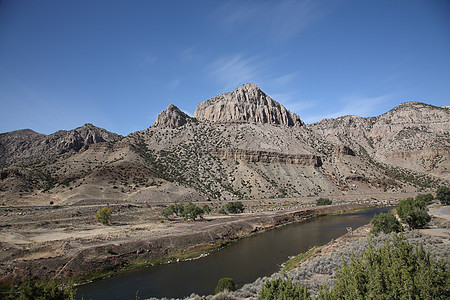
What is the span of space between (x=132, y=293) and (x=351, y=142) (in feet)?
544

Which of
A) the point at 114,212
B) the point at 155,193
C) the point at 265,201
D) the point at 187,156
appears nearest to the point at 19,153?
the point at 187,156

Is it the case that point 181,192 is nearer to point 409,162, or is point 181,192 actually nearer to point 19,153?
point 19,153

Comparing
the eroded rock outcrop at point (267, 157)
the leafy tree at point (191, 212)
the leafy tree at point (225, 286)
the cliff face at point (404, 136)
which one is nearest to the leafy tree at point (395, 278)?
the leafy tree at point (225, 286)

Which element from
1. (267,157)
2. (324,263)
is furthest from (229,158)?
(324,263)

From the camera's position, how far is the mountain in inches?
2817

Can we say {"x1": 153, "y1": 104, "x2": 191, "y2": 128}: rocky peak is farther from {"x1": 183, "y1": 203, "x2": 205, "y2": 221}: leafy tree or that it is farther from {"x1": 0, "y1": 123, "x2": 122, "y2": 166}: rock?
{"x1": 183, "y1": 203, "x2": 205, "y2": 221}: leafy tree

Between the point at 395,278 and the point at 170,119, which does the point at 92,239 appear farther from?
the point at 170,119

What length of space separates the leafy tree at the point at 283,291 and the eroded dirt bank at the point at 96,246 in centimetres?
2252

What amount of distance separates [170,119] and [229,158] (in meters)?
41.1

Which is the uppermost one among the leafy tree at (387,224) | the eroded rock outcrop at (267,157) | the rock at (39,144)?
the rock at (39,144)

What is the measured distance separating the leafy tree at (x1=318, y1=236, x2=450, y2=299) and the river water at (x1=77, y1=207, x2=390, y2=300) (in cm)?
1356

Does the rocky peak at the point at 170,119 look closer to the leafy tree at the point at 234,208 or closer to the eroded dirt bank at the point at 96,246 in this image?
the leafy tree at the point at 234,208

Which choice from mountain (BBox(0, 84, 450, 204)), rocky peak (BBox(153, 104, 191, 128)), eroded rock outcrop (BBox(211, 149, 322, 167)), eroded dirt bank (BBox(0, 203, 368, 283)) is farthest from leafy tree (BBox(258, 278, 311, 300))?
rocky peak (BBox(153, 104, 191, 128))

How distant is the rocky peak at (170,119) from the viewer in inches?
4990
